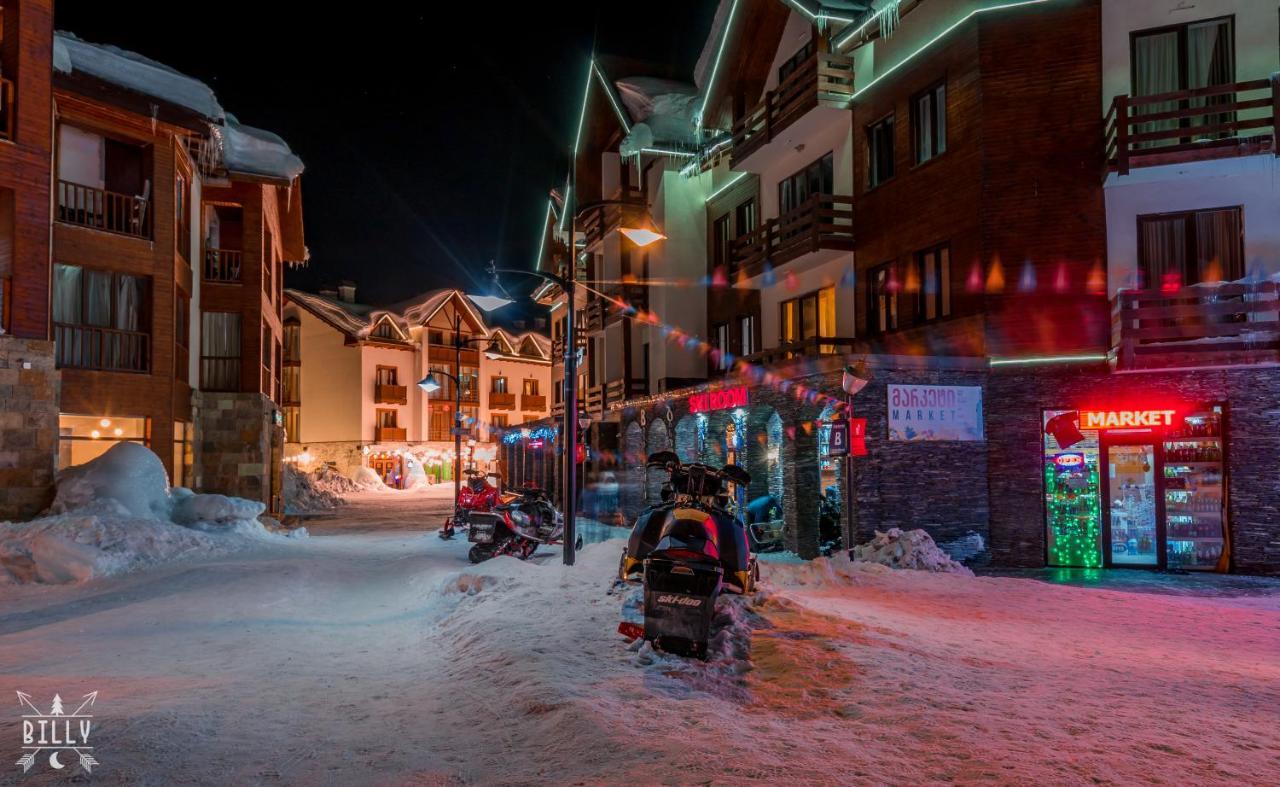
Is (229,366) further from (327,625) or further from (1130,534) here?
(1130,534)

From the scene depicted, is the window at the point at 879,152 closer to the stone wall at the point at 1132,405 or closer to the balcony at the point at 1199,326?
the stone wall at the point at 1132,405

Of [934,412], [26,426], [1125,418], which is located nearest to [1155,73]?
[1125,418]

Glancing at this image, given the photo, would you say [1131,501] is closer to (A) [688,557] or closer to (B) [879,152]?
(B) [879,152]

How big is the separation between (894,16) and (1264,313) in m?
9.28

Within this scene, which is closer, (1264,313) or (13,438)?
(1264,313)

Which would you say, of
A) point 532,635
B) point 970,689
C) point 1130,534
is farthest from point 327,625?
point 1130,534

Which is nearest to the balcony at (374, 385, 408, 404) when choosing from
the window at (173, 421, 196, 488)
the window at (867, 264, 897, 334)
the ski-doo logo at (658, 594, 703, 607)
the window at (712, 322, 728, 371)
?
the window at (173, 421, 196, 488)

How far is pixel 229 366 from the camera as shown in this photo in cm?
2681

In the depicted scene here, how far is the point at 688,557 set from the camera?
7207 millimetres

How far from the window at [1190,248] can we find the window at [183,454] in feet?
75.2

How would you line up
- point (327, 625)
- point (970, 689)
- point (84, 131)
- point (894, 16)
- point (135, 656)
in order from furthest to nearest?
1. point (84, 131)
2. point (894, 16)
3. point (327, 625)
4. point (135, 656)
5. point (970, 689)

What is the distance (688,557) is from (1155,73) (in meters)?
14.1

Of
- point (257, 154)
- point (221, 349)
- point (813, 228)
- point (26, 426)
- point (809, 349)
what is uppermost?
point (257, 154)

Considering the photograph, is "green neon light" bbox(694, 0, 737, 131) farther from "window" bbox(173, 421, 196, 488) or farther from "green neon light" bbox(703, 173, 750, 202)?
"window" bbox(173, 421, 196, 488)
